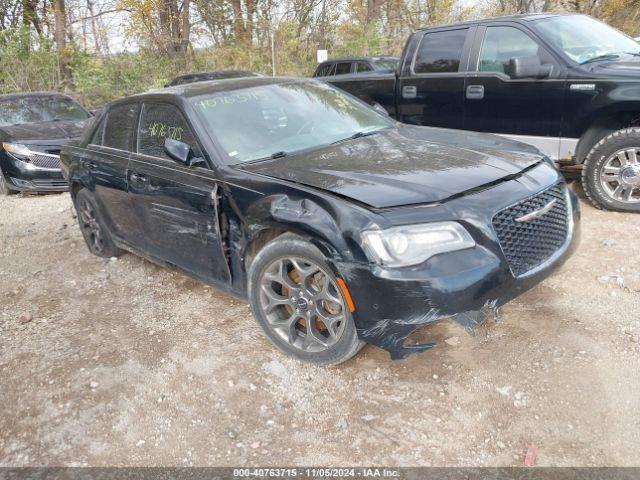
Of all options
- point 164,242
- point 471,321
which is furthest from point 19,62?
point 471,321

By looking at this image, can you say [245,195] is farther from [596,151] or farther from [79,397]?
[596,151]

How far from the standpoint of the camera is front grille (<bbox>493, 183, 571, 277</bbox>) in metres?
2.62

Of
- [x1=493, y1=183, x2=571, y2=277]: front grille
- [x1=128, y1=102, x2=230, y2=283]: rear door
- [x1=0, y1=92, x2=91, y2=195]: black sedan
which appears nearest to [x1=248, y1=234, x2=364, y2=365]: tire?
[x1=128, y1=102, x2=230, y2=283]: rear door

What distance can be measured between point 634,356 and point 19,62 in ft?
59.3

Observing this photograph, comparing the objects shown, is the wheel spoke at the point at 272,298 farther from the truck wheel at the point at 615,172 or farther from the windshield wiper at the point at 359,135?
the truck wheel at the point at 615,172

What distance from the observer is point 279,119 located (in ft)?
11.9

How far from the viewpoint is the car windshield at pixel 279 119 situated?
339 cm

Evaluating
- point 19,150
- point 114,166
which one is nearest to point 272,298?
point 114,166

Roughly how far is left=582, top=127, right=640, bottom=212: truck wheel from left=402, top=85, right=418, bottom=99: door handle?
82.3 inches

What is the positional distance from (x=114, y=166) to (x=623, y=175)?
4502mm

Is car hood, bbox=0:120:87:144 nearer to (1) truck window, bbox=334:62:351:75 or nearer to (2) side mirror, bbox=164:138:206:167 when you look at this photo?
(2) side mirror, bbox=164:138:206:167

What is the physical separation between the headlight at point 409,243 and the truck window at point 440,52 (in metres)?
3.87

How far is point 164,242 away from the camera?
3836mm

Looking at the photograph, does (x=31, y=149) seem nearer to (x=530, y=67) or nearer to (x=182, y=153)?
(x=182, y=153)
